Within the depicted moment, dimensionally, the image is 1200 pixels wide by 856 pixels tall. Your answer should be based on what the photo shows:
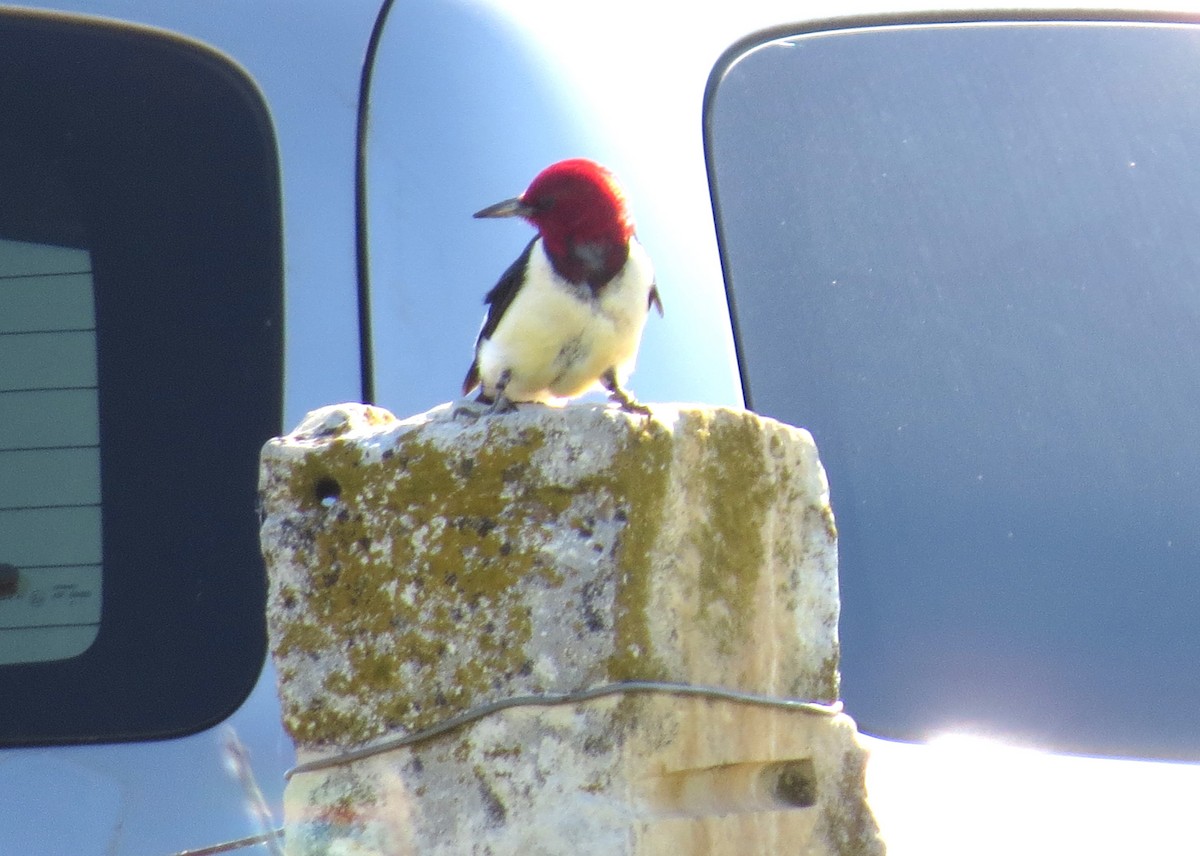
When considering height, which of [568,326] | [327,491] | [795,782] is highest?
[568,326]

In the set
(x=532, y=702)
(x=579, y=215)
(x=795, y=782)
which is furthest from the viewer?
(x=579, y=215)

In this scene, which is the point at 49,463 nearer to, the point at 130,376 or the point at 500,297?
the point at 130,376

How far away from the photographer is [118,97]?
69.6 inches

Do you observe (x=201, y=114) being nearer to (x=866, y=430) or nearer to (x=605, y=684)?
(x=866, y=430)

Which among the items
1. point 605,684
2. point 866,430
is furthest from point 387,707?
point 866,430

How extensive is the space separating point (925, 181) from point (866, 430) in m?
0.33

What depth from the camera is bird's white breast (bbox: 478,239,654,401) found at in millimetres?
1711

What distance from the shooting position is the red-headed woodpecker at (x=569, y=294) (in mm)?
1658

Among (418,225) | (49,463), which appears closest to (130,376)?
(49,463)

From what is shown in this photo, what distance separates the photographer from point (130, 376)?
1.71 m

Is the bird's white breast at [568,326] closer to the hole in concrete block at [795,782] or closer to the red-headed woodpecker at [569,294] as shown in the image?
the red-headed woodpecker at [569,294]

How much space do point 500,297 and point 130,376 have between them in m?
0.39

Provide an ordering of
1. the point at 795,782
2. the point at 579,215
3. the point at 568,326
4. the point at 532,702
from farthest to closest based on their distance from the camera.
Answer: the point at 568,326
the point at 579,215
the point at 795,782
the point at 532,702

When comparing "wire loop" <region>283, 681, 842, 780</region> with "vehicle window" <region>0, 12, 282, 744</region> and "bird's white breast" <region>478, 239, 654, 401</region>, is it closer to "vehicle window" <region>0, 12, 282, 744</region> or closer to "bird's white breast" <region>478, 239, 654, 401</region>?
"vehicle window" <region>0, 12, 282, 744</region>
